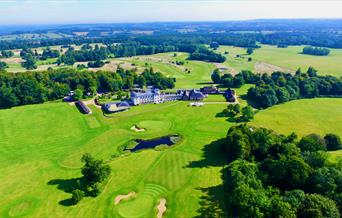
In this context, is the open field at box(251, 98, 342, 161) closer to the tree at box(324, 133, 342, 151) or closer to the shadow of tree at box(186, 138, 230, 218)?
the tree at box(324, 133, 342, 151)

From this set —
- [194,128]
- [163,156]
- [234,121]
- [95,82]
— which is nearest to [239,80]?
[234,121]

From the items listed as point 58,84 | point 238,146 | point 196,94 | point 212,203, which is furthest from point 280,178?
point 58,84

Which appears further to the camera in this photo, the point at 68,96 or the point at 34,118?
the point at 68,96

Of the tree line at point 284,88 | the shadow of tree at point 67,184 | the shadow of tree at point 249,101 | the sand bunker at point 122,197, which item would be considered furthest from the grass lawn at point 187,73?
the sand bunker at point 122,197

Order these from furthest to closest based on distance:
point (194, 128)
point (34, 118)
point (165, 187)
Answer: point (34, 118), point (194, 128), point (165, 187)

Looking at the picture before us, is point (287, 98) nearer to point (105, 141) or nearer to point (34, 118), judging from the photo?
point (105, 141)

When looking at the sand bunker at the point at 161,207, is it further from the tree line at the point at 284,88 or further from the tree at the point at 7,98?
the tree at the point at 7,98

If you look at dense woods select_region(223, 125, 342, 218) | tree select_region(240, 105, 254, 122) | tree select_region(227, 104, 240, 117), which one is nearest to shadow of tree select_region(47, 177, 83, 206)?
dense woods select_region(223, 125, 342, 218)
